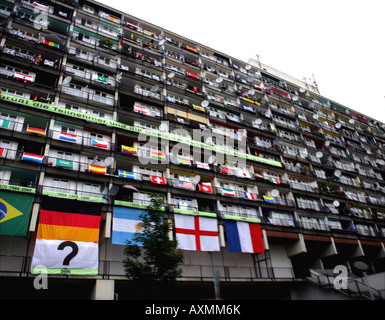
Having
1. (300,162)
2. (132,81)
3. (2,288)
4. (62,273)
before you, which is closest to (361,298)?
(300,162)

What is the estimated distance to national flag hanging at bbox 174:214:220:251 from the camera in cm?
2413

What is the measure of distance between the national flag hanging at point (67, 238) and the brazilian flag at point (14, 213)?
88 centimetres

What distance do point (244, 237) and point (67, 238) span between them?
14.9 meters

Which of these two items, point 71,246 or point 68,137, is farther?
point 68,137

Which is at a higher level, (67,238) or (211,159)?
(211,159)

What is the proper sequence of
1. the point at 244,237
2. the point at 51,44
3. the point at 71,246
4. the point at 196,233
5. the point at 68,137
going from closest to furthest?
the point at 71,246 → the point at 68,137 → the point at 196,233 → the point at 244,237 → the point at 51,44

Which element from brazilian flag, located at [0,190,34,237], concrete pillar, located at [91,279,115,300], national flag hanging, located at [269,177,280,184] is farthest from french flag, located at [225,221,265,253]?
brazilian flag, located at [0,190,34,237]

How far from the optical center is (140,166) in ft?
90.6

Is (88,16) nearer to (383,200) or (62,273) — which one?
(62,273)

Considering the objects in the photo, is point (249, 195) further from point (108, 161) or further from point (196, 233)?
point (108, 161)

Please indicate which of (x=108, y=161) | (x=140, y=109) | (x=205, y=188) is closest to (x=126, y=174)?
(x=108, y=161)

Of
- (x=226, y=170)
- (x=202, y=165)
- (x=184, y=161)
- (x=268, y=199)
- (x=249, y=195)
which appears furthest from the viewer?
(x=268, y=199)

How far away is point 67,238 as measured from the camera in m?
20.0

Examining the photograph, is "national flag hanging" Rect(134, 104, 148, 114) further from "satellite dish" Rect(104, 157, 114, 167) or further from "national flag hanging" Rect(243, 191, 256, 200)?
"national flag hanging" Rect(243, 191, 256, 200)
